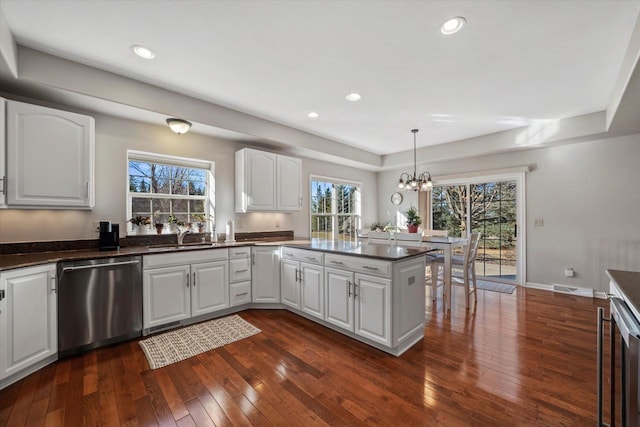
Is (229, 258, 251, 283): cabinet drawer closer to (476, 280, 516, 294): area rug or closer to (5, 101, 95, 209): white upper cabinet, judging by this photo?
(5, 101, 95, 209): white upper cabinet

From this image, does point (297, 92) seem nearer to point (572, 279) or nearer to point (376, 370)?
point (376, 370)

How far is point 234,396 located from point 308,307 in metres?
1.34

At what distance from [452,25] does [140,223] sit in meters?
3.70

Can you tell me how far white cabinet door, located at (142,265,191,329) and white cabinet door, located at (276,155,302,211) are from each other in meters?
1.73

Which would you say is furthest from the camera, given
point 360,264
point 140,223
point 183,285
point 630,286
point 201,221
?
point 201,221

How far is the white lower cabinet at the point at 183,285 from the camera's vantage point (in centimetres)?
279

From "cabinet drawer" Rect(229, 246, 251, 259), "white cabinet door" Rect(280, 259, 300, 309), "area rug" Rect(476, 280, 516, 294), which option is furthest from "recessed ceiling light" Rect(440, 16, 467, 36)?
"area rug" Rect(476, 280, 516, 294)

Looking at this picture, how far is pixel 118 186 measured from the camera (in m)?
3.11

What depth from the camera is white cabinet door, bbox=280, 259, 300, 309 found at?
3.28 meters

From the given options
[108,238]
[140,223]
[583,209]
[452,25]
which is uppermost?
[452,25]

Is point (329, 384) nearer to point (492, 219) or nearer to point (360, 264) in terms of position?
point (360, 264)

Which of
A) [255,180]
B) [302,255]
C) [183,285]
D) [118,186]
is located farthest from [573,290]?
[118,186]

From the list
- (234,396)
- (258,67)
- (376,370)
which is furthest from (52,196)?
(376,370)

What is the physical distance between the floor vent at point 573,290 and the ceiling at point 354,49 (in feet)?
8.64
